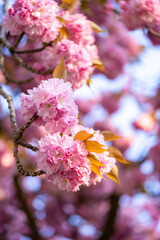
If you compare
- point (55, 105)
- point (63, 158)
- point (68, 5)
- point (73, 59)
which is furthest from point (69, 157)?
point (68, 5)

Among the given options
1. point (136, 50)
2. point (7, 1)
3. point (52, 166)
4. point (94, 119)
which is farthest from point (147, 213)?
point (52, 166)

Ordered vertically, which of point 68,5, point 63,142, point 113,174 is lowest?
point 113,174

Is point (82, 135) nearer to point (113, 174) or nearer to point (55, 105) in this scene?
point (55, 105)

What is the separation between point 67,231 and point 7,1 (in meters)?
3.55

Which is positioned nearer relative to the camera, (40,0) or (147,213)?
(40,0)

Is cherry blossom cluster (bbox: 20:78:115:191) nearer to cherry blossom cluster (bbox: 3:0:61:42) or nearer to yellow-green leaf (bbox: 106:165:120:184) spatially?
yellow-green leaf (bbox: 106:165:120:184)

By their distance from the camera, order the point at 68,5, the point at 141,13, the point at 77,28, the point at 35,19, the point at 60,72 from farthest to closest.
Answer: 1. the point at 141,13
2. the point at 68,5
3. the point at 77,28
4. the point at 35,19
5. the point at 60,72

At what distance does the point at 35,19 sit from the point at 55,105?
0.55m

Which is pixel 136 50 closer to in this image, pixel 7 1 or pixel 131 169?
pixel 131 169

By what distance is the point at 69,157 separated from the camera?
3.61 ft

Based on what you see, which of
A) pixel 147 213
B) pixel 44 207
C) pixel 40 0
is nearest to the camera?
pixel 40 0

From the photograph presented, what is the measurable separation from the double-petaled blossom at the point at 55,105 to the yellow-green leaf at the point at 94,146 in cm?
8

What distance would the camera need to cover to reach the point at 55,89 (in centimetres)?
115

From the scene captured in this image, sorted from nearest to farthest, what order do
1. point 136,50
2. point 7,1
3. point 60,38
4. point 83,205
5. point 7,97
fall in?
point 7,97, point 60,38, point 7,1, point 136,50, point 83,205
